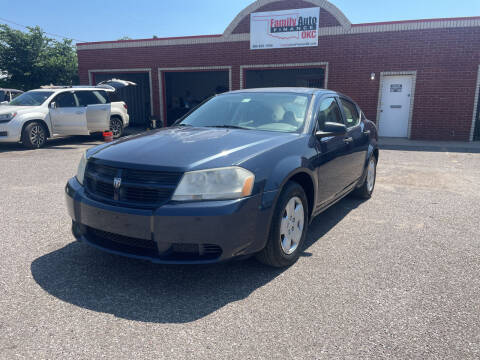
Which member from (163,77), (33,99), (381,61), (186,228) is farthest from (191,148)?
(163,77)

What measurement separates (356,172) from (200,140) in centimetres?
251

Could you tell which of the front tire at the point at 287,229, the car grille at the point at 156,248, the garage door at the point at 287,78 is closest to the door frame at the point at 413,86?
the garage door at the point at 287,78

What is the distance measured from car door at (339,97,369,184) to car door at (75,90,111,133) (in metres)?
9.12

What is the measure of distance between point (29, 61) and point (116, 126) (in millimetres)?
21428

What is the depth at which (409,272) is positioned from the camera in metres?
3.40

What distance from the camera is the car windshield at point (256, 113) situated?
398cm

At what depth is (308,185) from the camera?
3.76 meters

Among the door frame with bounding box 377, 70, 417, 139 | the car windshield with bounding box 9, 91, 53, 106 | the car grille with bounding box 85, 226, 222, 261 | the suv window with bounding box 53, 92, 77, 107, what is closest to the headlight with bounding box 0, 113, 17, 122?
the car windshield with bounding box 9, 91, 53, 106

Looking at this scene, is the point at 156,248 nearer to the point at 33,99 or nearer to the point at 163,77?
the point at 33,99

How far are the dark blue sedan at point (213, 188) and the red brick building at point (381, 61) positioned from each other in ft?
38.2

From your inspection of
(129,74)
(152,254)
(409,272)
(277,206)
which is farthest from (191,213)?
(129,74)

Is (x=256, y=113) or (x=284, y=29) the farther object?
(x=284, y=29)

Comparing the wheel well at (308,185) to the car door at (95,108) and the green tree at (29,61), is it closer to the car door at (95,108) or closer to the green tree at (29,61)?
the car door at (95,108)

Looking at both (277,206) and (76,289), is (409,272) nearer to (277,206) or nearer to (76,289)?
(277,206)
